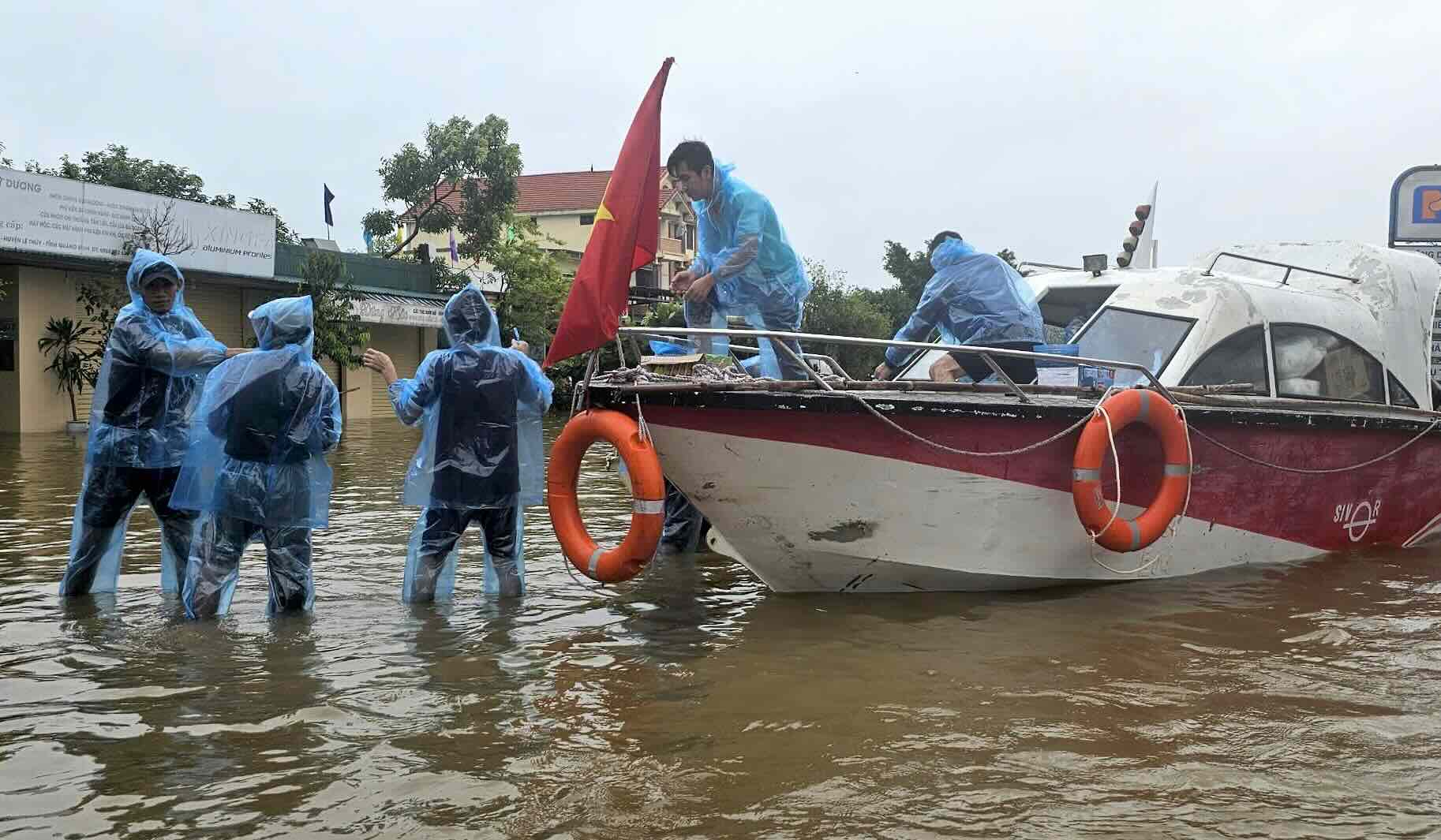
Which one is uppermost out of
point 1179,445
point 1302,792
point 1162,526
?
point 1179,445

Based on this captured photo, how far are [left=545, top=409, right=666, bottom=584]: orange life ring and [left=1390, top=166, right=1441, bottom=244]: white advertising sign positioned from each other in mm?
12265

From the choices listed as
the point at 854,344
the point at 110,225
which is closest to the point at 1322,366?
the point at 854,344

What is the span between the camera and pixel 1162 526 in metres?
6.38

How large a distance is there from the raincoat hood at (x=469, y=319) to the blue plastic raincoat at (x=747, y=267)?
5.04ft

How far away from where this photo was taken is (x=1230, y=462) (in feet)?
23.1

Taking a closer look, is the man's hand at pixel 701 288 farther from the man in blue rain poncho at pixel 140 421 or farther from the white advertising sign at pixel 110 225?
the white advertising sign at pixel 110 225

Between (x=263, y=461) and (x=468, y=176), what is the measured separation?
34029mm

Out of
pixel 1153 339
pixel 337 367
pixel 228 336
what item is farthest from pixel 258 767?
pixel 337 367

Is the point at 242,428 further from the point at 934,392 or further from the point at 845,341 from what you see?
the point at 934,392

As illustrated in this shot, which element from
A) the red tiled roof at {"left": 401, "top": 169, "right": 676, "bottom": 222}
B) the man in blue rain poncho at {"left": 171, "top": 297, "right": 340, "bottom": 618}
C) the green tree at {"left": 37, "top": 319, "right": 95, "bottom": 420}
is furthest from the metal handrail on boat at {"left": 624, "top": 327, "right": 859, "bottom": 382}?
the red tiled roof at {"left": 401, "top": 169, "right": 676, "bottom": 222}

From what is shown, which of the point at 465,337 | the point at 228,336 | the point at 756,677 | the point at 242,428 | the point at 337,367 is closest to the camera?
the point at 756,677

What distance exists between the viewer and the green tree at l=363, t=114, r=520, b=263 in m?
37.4

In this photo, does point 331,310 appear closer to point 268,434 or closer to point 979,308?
point 979,308

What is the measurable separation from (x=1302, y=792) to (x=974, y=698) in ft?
4.10
